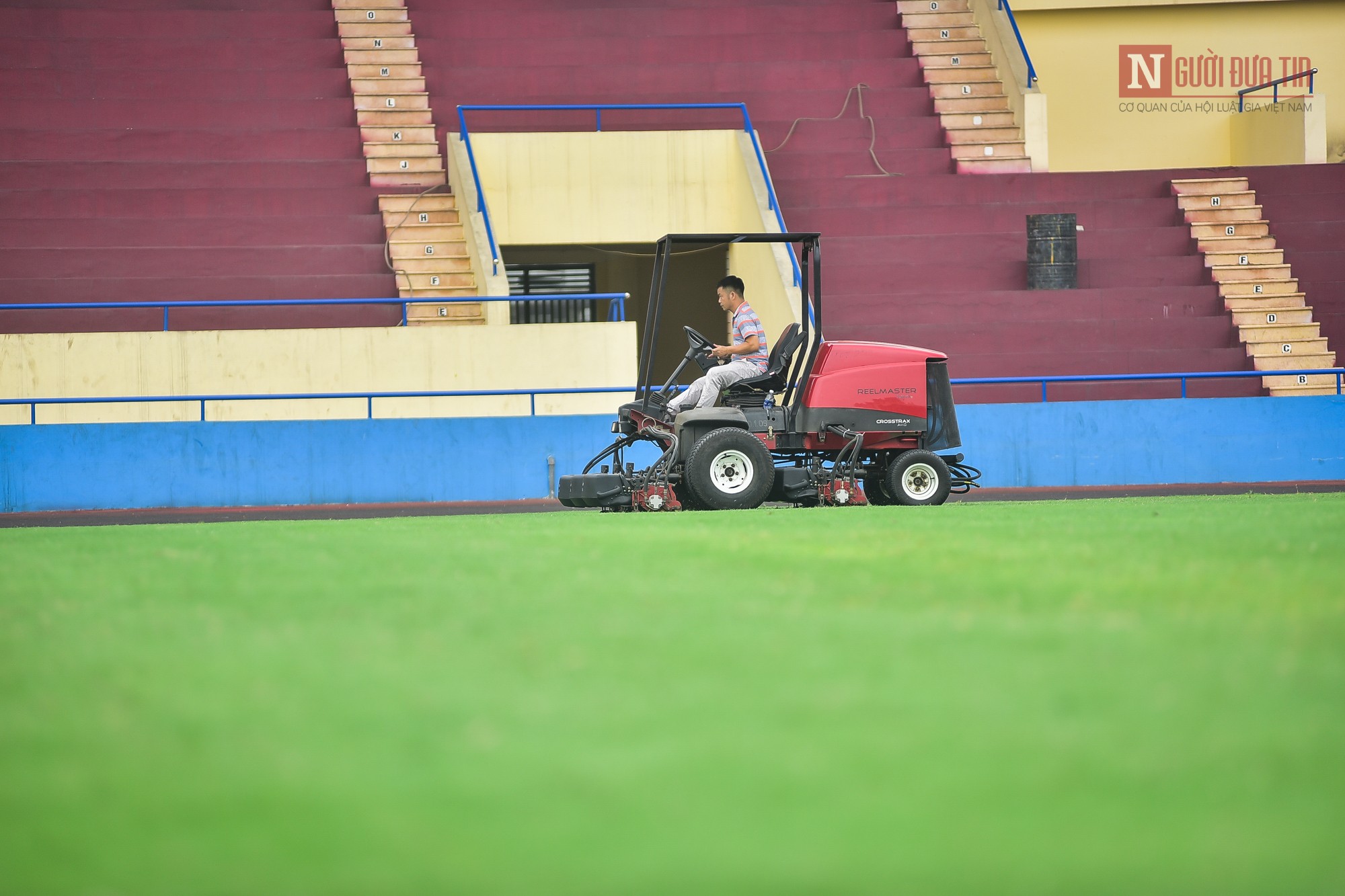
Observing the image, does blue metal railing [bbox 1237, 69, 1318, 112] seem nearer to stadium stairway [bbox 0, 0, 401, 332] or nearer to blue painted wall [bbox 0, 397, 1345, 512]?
blue painted wall [bbox 0, 397, 1345, 512]

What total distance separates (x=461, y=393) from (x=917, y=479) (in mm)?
5942

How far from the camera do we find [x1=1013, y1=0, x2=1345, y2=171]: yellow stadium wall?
86.3 ft

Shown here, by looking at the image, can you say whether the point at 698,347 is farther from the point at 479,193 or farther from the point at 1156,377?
the point at 479,193

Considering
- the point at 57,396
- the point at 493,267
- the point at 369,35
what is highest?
the point at 369,35

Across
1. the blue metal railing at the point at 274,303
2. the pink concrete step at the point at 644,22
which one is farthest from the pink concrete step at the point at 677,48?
the blue metal railing at the point at 274,303

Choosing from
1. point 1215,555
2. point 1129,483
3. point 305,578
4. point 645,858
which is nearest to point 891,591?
point 1215,555

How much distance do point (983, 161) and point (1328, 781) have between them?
66.3ft

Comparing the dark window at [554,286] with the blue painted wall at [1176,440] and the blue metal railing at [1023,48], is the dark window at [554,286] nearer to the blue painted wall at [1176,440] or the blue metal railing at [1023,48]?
the blue metal railing at [1023,48]

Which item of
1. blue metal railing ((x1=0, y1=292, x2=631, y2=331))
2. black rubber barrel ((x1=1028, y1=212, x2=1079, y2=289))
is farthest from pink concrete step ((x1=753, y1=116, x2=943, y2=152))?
blue metal railing ((x1=0, y1=292, x2=631, y2=331))

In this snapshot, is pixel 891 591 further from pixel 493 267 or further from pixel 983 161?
pixel 983 161

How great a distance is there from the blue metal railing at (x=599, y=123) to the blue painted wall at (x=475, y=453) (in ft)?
9.75

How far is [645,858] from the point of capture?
8.25 ft

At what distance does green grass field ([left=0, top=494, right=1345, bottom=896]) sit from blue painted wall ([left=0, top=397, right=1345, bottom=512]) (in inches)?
380

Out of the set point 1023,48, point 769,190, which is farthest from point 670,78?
point 1023,48
